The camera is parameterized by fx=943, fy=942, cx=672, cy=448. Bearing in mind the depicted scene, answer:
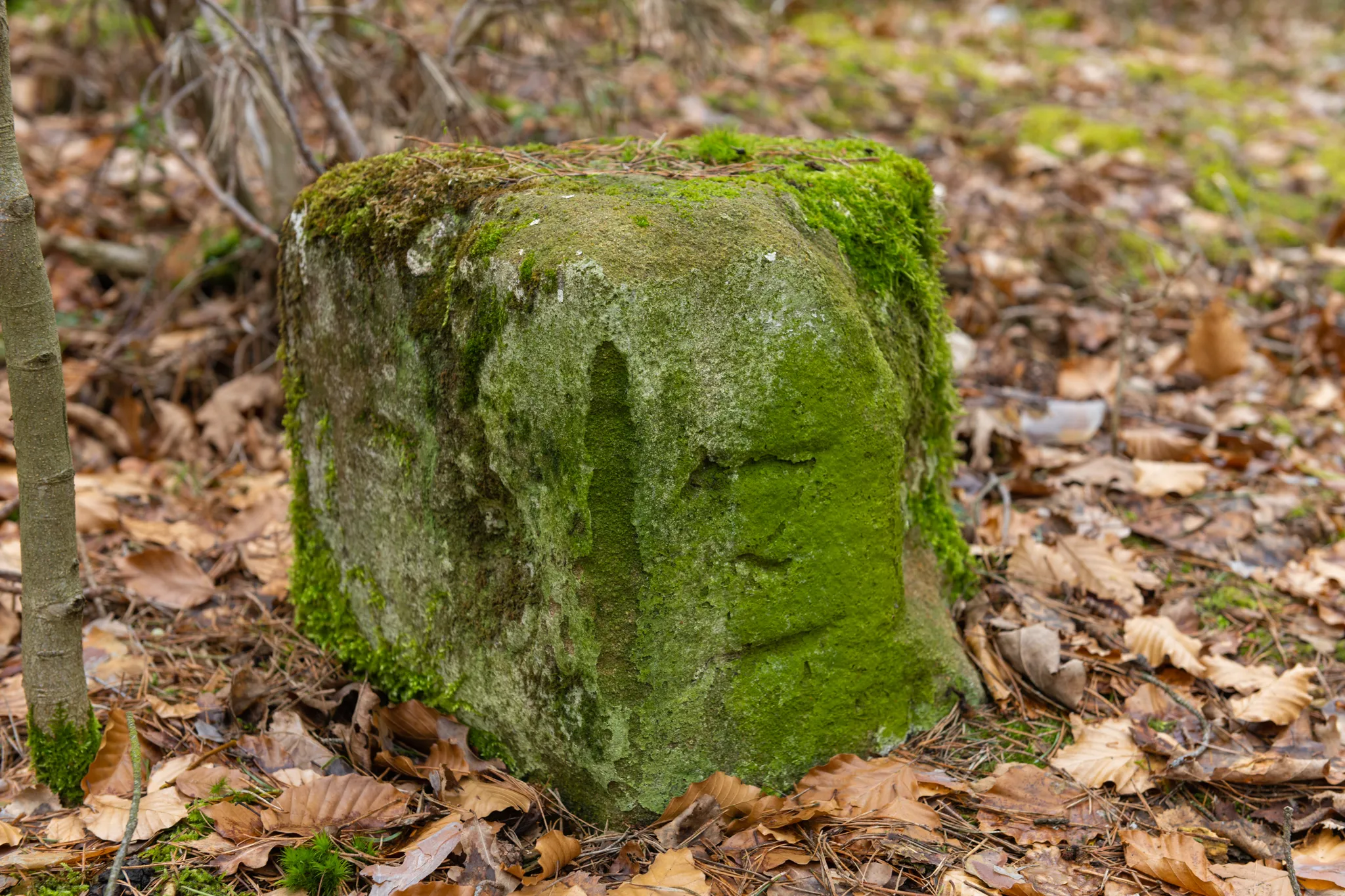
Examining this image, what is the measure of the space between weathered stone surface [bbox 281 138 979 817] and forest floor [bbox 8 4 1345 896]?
16 cm

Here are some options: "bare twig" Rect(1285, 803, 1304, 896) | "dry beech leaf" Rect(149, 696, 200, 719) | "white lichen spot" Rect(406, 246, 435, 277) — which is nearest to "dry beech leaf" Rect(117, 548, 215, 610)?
"dry beech leaf" Rect(149, 696, 200, 719)

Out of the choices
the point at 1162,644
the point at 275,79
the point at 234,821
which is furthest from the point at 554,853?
the point at 275,79

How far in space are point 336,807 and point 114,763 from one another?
579 mm

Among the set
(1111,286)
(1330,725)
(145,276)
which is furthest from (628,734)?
(145,276)

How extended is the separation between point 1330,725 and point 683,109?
5256 millimetres

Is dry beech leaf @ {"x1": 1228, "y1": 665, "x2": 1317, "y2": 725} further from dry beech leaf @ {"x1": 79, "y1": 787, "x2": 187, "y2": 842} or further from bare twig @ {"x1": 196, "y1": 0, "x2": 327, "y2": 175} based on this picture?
bare twig @ {"x1": 196, "y1": 0, "x2": 327, "y2": 175}

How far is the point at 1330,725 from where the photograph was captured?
2244 millimetres

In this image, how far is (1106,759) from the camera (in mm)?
2160

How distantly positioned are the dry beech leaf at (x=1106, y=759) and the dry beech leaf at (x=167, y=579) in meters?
2.45

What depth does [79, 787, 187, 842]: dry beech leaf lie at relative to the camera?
1.94 m

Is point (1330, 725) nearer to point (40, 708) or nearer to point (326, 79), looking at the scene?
point (40, 708)

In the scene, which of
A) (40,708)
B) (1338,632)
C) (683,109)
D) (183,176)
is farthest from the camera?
(683,109)

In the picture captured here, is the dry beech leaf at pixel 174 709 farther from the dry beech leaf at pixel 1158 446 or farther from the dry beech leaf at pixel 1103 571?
the dry beech leaf at pixel 1158 446

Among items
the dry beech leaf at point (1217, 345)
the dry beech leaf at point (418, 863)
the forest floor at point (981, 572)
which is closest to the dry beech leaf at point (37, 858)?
the forest floor at point (981, 572)
